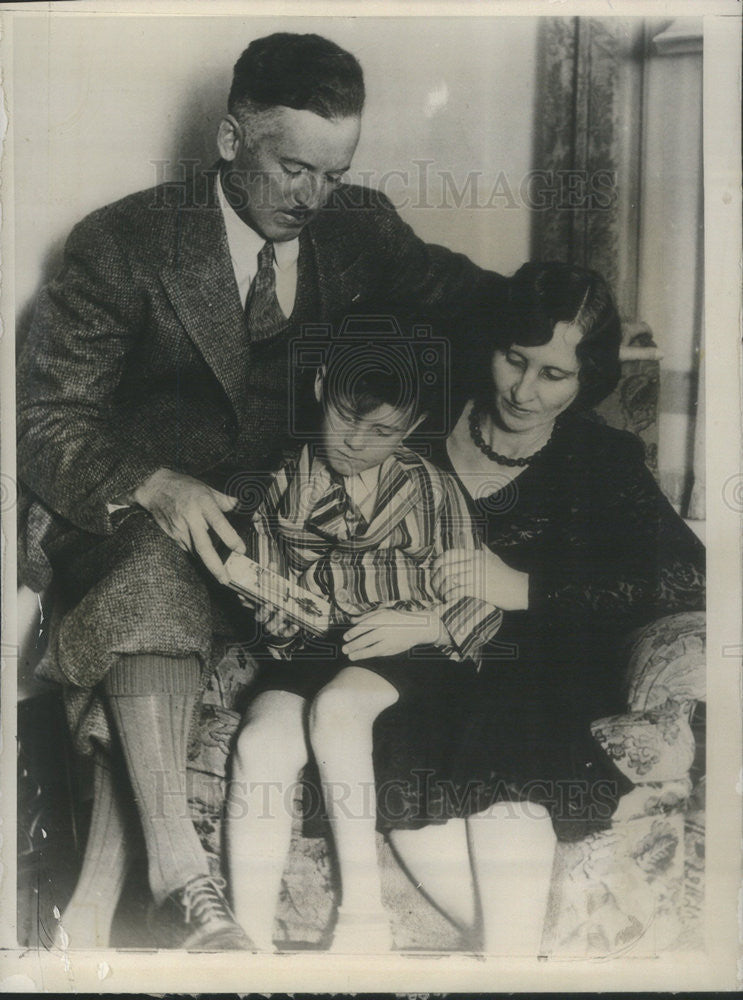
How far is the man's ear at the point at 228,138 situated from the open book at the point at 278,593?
1106 millimetres

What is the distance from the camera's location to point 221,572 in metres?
2.76

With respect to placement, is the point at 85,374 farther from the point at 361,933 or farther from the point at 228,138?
the point at 361,933

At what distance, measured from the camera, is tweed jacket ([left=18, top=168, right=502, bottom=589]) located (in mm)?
2766

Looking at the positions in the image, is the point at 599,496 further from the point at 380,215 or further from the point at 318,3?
the point at 318,3

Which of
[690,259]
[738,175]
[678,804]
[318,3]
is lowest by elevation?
[678,804]

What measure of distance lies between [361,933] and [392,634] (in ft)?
2.75

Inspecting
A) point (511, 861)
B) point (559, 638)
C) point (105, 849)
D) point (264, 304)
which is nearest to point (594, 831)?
point (511, 861)

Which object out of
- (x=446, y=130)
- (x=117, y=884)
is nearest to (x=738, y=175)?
(x=446, y=130)

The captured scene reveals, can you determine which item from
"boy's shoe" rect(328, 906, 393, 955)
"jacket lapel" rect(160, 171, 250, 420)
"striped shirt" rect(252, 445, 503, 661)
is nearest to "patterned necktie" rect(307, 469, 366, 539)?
"striped shirt" rect(252, 445, 503, 661)

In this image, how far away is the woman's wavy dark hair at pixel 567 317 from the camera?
276 cm

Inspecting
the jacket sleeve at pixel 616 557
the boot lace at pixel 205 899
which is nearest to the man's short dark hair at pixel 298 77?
the jacket sleeve at pixel 616 557

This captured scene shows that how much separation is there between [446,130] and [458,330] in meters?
0.55

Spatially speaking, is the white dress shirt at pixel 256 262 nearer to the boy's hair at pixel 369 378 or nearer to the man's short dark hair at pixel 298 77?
the boy's hair at pixel 369 378

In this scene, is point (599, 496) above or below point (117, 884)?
above
